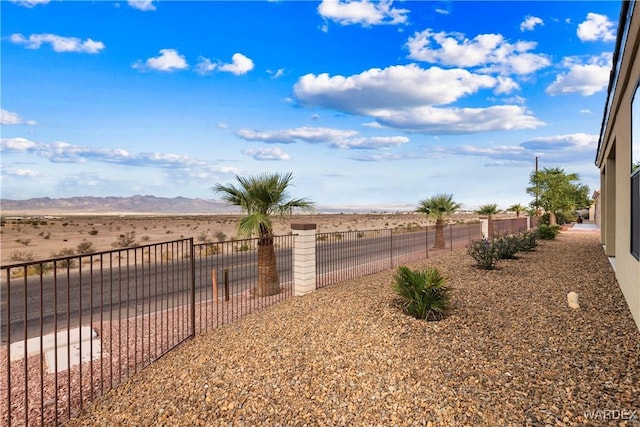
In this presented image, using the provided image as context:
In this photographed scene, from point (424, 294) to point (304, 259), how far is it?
136 inches

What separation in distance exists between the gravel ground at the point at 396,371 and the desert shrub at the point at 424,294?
0.27 m

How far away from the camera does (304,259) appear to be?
9.72m

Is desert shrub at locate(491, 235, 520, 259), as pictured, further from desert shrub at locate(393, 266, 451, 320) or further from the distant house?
desert shrub at locate(393, 266, 451, 320)

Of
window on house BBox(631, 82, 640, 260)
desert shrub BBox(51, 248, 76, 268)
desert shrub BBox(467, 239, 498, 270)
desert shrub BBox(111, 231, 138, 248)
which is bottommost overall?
desert shrub BBox(51, 248, 76, 268)

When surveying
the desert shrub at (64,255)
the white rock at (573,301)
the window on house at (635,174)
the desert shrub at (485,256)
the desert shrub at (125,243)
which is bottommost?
the desert shrub at (64,255)

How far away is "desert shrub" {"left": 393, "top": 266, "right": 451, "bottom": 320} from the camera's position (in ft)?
23.0

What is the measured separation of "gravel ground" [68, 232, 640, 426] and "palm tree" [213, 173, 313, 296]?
2.32 meters

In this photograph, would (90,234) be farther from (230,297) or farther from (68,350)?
(68,350)

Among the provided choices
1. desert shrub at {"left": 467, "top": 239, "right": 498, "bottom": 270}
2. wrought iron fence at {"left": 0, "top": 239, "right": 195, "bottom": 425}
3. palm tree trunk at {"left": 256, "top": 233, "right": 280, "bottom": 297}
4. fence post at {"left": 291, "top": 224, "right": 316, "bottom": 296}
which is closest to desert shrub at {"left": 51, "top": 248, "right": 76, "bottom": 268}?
wrought iron fence at {"left": 0, "top": 239, "right": 195, "bottom": 425}

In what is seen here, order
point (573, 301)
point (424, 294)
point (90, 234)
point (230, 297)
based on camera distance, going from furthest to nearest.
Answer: point (90, 234) → point (230, 297) → point (573, 301) → point (424, 294)

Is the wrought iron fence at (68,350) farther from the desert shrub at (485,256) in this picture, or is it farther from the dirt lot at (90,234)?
the desert shrub at (485,256)

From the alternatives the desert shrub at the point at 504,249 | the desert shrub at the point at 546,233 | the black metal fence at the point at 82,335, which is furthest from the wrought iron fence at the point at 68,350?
the desert shrub at the point at 546,233

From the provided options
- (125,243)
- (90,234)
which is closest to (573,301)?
(125,243)

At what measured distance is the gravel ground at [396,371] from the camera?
4262mm
